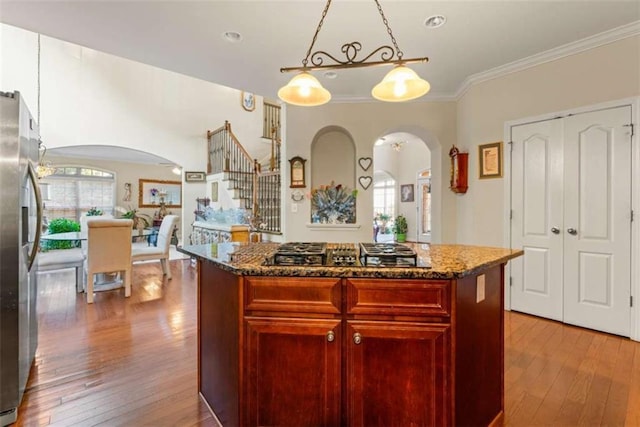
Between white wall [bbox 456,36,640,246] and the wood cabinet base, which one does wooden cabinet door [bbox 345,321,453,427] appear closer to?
the wood cabinet base

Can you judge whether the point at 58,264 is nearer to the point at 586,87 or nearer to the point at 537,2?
the point at 537,2

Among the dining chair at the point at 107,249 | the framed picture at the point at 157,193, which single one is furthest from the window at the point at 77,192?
the dining chair at the point at 107,249

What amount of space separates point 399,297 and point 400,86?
4.25 ft

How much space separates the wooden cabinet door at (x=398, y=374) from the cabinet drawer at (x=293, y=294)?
153 mm

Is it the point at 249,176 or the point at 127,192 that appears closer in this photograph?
the point at 249,176

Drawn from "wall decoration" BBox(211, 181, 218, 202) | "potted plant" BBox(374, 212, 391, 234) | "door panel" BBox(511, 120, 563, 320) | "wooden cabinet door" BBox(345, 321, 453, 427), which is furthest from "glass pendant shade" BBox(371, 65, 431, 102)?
"potted plant" BBox(374, 212, 391, 234)

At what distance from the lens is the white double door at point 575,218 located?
9.25 ft

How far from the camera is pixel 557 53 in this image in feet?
10.1

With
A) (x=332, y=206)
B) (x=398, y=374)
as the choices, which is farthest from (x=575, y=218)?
(x=398, y=374)

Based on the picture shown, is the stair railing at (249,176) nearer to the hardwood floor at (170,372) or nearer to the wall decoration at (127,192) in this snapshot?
the hardwood floor at (170,372)

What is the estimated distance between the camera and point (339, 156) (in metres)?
4.65

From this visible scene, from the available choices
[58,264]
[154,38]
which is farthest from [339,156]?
[58,264]

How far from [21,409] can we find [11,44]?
609 cm

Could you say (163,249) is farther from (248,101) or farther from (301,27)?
(248,101)
